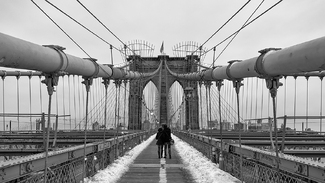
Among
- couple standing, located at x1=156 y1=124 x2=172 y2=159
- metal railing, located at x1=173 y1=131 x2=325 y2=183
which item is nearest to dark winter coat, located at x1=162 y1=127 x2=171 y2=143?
couple standing, located at x1=156 y1=124 x2=172 y2=159

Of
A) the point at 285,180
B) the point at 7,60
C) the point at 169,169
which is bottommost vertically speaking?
the point at 169,169

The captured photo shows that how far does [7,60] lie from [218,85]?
7598 mm

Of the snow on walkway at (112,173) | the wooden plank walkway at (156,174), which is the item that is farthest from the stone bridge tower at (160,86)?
the wooden plank walkway at (156,174)

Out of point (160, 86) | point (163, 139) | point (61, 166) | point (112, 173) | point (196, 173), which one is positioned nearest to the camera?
point (61, 166)

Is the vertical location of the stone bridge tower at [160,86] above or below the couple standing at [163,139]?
above

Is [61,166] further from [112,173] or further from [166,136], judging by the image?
[166,136]

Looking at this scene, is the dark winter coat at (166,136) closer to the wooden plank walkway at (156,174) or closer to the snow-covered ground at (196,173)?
the wooden plank walkway at (156,174)

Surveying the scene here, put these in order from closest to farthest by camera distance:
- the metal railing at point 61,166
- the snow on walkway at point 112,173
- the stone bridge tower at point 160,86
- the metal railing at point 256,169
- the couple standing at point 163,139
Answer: the metal railing at point 61,166 < the metal railing at point 256,169 < the snow on walkway at point 112,173 < the couple standing at point 163,139 < the stone bridge tower at point 160,86

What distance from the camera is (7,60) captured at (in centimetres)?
327

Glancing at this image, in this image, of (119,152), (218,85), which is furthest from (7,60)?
(119,152)

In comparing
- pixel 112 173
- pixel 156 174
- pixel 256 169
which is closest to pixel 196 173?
pixel 156 174

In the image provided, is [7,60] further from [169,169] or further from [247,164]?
[169,169]

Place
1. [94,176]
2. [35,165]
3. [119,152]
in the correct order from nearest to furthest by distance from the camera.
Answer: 1. [35,165]
2. [94,176]
3. [119,152]

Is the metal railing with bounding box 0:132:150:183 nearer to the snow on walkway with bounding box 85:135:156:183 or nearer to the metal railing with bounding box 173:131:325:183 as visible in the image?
the snow on walkway with bounding box 85:135:156:183
